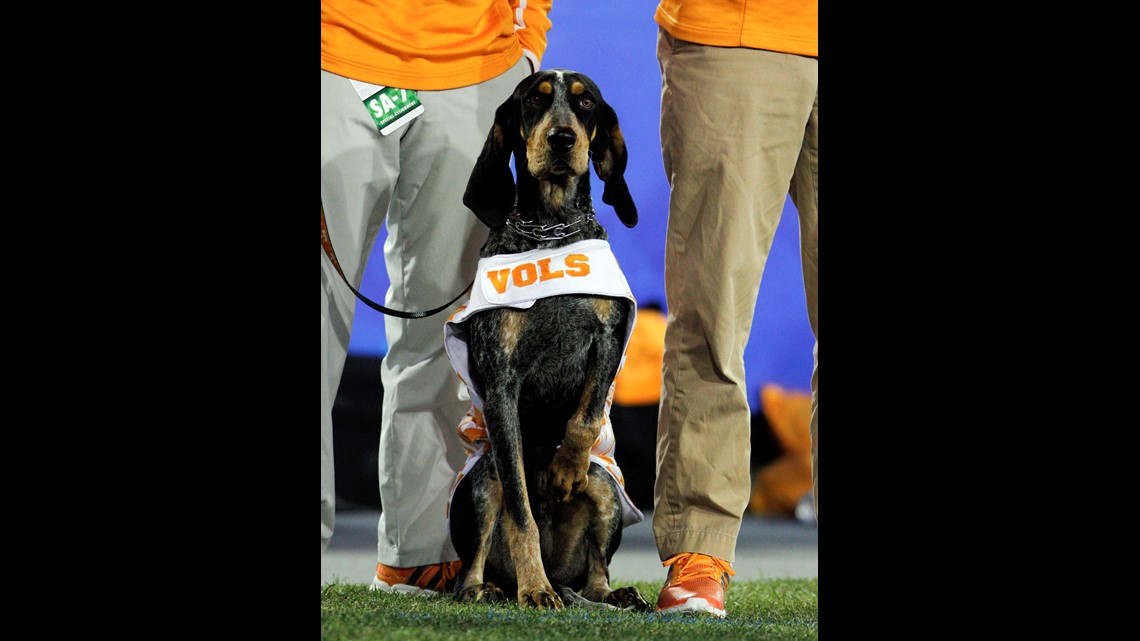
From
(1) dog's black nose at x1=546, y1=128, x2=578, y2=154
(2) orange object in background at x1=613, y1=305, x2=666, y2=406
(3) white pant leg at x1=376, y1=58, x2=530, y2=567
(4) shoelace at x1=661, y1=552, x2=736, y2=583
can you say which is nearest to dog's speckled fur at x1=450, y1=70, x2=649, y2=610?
(1) dog's black nose at x1=546, y1=128, x2=578, y2=154

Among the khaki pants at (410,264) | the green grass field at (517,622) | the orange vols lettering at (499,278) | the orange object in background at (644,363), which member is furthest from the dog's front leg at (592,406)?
the orange object in background at (644,363)

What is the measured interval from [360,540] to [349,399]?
1.49 feet

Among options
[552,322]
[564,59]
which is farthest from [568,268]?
[564,59]

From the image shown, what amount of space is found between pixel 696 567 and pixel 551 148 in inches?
40.6

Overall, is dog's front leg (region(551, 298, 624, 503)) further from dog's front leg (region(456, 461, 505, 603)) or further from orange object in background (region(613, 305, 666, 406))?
orange object in background (region(613, 305, 666, 406))

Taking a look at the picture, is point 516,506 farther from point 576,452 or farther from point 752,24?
point 752,24

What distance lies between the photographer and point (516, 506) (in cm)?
248

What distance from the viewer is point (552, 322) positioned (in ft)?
8.22

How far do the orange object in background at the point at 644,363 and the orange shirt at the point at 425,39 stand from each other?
0.94m

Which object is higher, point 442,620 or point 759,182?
point 759,182

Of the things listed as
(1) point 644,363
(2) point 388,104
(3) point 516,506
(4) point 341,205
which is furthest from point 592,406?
(1) point 644,363

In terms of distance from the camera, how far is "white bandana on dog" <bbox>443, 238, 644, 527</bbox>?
2496mm

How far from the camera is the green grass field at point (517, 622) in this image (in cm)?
217

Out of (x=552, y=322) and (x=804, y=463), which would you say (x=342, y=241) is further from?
(x=804, y=463)
